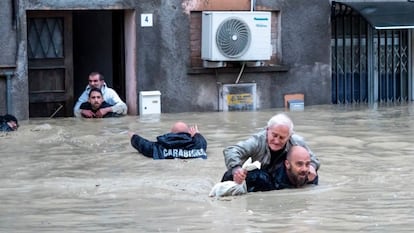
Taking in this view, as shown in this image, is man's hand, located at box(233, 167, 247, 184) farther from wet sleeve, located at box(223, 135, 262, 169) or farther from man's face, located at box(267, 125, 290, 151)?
man's face, located at box(267, 125, 290, 151)

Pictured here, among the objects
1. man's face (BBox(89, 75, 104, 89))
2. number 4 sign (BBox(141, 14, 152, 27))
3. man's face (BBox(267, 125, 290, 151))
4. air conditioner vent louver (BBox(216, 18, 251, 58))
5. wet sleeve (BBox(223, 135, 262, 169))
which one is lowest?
wet sleeve (BBox(223, 135, 262, 169))

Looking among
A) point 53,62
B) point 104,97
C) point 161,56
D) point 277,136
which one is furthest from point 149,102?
point 277,136

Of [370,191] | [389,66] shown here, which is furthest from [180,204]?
[389,66]

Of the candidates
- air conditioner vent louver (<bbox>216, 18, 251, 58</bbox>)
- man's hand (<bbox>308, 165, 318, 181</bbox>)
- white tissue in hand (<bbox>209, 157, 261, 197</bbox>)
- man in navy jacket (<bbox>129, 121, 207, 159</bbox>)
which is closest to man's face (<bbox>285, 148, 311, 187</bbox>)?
man's hand (<bbox>308, 165, 318, 181</bbox>)

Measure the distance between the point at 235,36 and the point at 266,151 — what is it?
8309 mm

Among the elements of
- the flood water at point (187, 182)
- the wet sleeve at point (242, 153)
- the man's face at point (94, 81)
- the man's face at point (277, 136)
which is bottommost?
the flood water at point (187, 182)

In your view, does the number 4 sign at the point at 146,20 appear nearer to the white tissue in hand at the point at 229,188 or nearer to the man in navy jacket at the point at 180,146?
the man in navy jacket at the point at 180,146

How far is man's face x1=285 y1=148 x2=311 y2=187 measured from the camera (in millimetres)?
9578

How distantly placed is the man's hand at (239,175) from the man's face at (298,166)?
18.4 inches

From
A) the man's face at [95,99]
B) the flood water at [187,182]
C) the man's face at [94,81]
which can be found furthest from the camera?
the man's face at [94,81]

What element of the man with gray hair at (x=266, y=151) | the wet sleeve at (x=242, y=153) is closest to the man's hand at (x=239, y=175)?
the man with gray hair at (x=266, y=151)

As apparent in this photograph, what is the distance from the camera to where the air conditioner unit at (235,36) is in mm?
17688

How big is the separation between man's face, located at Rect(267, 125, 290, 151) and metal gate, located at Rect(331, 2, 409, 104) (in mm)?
10050

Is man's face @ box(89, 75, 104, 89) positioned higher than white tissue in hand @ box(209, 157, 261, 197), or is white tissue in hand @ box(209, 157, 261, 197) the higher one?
man's face @ box(89, 75, 104, 89)
